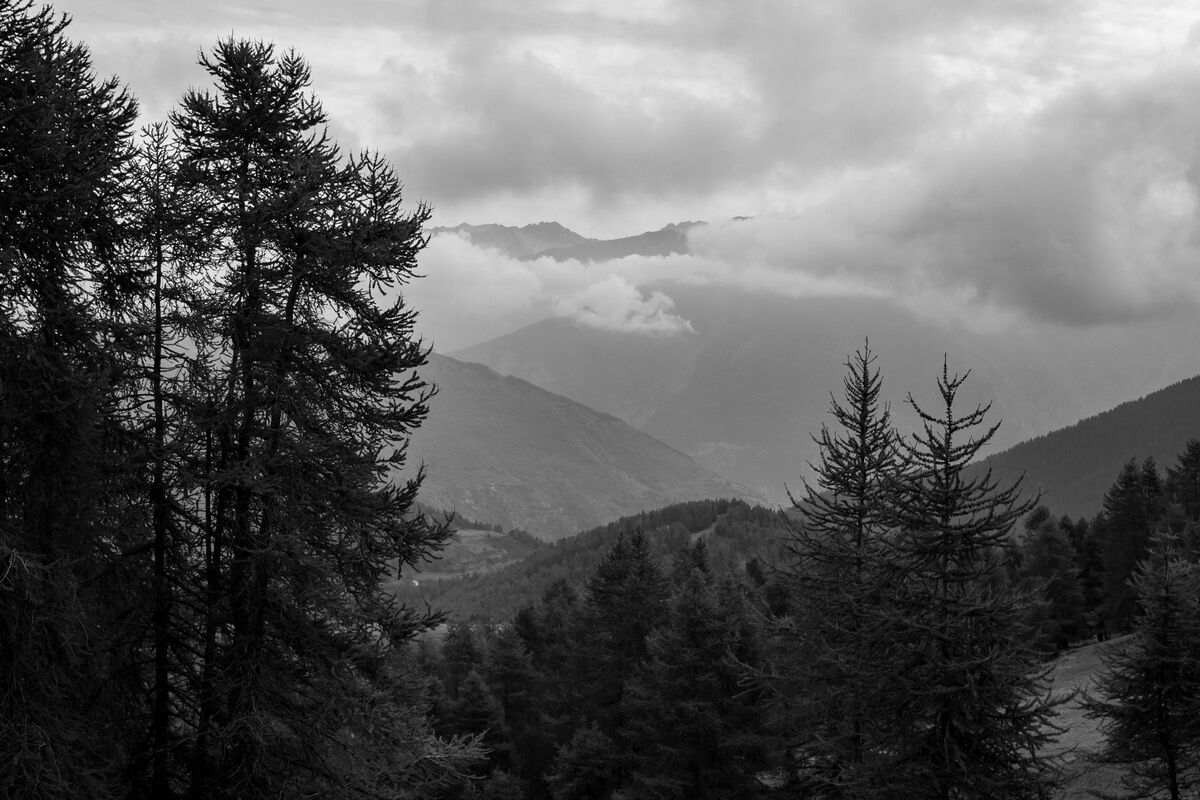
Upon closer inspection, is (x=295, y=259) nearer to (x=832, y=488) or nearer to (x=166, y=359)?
(x=166, y=359)

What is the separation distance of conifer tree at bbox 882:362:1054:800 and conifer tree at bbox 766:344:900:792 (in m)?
1.08

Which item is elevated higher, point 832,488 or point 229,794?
point 832,488

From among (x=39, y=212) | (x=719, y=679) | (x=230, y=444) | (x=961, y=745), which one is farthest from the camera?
(x=719, y=679)

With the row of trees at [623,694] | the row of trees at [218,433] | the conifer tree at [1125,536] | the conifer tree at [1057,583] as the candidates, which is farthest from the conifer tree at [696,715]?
the conifer tree at [1057,583]

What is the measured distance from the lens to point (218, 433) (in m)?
11.1

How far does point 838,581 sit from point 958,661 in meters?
4.87

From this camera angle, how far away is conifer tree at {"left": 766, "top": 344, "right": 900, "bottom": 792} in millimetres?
16078

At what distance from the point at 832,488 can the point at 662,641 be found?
1201 cm

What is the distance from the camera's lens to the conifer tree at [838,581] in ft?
52.7

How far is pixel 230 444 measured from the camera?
1138cm

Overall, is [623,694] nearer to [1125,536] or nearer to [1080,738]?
[1080,738]

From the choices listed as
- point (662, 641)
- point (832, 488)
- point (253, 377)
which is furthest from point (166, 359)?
point (662, 641)

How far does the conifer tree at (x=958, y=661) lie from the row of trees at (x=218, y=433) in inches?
283

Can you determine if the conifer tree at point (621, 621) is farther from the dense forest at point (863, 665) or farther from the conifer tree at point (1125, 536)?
the conifer tree at point (1125, 536)
